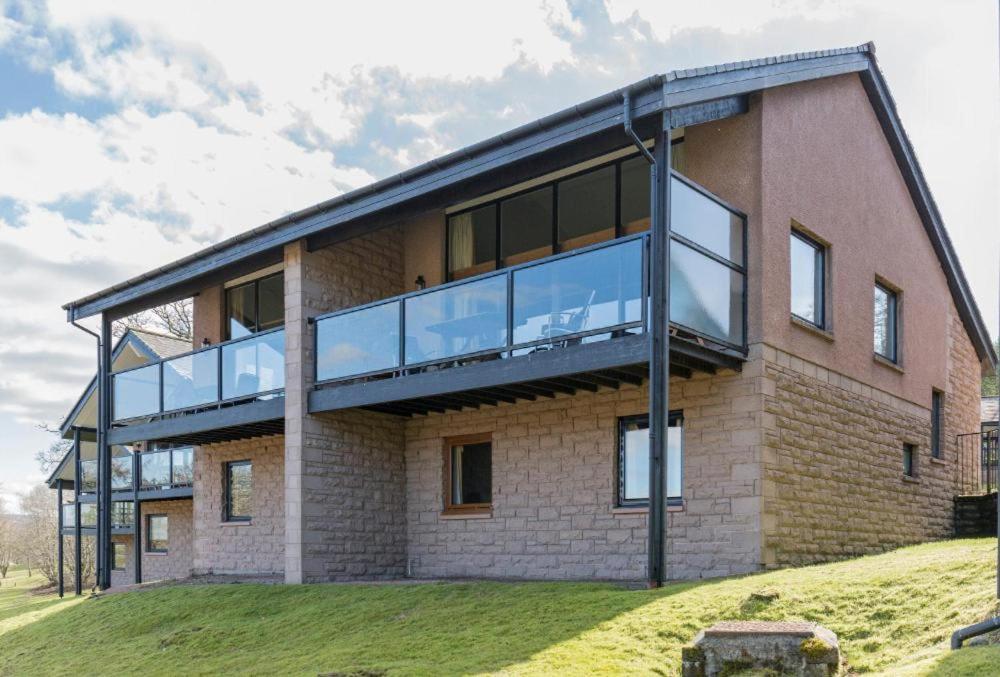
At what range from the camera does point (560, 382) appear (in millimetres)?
11930

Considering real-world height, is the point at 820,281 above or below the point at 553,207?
below

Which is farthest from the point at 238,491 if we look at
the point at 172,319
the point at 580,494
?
the point at 172,319

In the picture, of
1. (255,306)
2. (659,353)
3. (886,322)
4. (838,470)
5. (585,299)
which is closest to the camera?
(659,353)

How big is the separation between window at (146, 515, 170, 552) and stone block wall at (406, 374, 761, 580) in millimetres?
12586

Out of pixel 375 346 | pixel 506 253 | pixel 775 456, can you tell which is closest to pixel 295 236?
pixel 375 346

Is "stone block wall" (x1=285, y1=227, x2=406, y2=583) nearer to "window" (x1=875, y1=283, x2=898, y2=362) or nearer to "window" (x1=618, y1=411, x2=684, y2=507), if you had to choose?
"window" (x1=618, y1=411, x2=684, y2=507)

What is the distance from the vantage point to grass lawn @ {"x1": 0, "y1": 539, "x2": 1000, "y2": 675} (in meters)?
7.49

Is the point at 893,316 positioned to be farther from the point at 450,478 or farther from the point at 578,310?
the point at 450,478

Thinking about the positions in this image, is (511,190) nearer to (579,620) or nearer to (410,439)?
(410,439)

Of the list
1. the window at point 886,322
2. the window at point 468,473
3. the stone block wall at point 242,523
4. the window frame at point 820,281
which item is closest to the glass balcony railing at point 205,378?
the stone block wall at point 242,523

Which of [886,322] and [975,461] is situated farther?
[975,461]

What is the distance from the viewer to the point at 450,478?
14891 mm

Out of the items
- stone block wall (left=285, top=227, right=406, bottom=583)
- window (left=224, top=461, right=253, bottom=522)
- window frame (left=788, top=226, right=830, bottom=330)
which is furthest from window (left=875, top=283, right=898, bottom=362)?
window (left=224, top=461, right=253, bottom=522)

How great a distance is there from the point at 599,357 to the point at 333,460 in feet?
18.1
